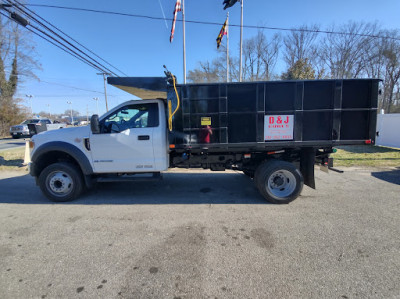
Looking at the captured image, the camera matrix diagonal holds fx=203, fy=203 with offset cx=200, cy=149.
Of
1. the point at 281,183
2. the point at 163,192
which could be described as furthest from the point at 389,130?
the point at 163,192

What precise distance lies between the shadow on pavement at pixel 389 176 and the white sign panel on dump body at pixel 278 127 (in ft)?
13.3

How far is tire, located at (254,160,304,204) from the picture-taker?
4340mm

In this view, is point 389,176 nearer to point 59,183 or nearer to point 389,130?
point 389,130

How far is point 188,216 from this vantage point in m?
3.84

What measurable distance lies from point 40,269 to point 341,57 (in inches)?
1553

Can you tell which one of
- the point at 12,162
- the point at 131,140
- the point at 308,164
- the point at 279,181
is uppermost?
the point at 131,140

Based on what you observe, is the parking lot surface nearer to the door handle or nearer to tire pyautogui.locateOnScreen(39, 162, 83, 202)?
tire pyautogui.locateOnScreen(39, 162, 83, 202)

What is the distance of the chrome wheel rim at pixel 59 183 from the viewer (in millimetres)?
4531

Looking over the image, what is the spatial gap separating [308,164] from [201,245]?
10.1ft

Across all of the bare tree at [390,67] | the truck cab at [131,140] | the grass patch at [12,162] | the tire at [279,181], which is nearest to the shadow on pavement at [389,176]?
the tire at [279,181]

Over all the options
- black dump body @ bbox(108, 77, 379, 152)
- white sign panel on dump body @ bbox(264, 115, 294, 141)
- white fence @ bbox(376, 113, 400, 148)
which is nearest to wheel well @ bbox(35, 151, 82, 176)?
black dump body @ bbox(108, 77, 379, 152)

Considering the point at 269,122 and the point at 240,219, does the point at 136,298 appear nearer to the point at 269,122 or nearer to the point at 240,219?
the point at 240,219

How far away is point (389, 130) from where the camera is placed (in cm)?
1142

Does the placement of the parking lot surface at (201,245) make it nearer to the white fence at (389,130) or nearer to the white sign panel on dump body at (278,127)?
the white sign panel on dump body at (278,127)
